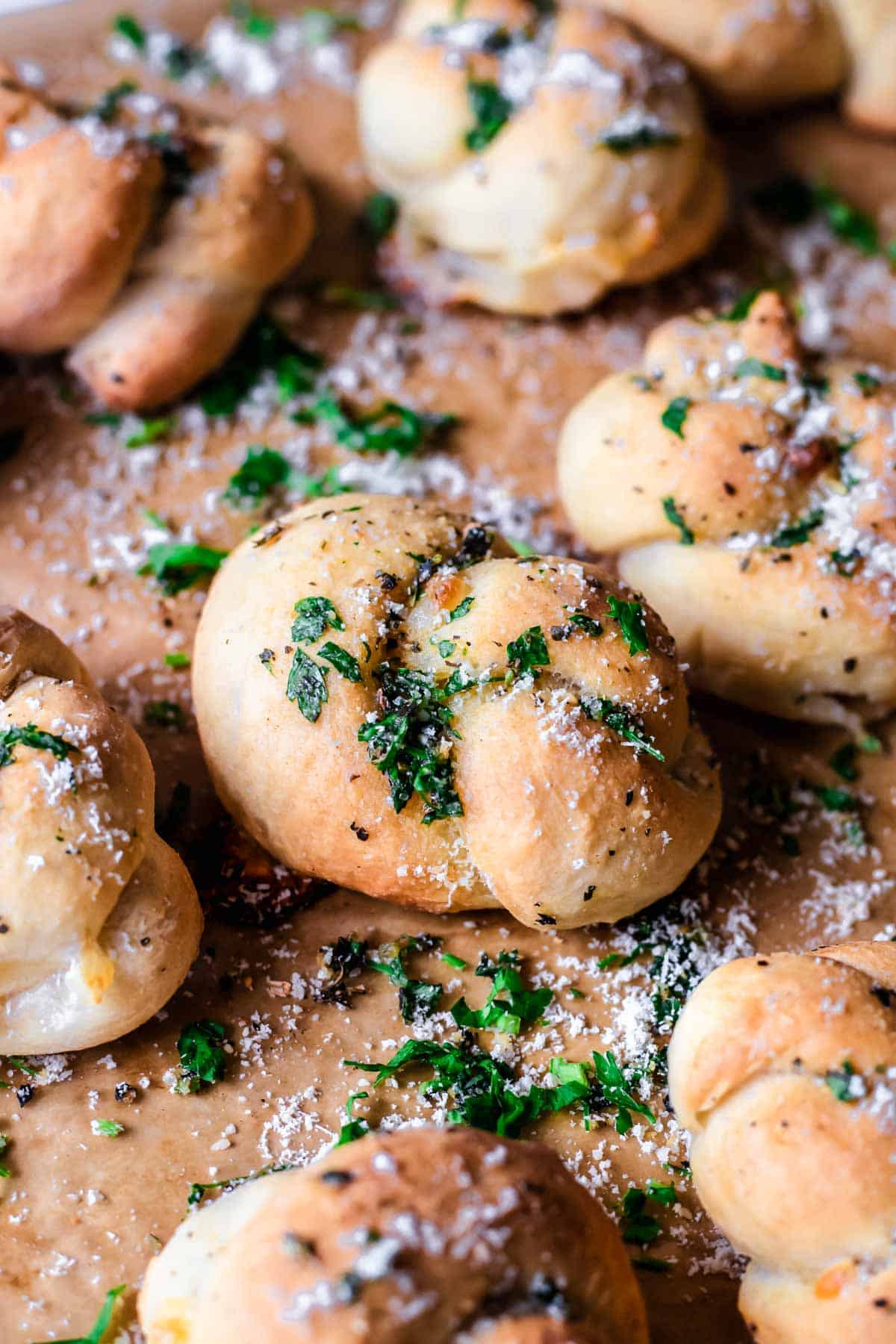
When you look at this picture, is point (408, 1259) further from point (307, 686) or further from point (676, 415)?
point (676, 415)

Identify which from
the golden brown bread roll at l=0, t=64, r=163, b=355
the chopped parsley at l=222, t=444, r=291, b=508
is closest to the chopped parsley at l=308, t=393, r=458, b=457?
the chopped parsley at l=222, t=444, r=291, b=508

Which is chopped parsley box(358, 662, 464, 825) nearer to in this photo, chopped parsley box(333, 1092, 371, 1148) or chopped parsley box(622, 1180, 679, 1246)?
chopped parsley box(333, 1092, 371, 1148)

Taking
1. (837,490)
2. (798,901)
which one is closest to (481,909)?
(798,901)

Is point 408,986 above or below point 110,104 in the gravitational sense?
below

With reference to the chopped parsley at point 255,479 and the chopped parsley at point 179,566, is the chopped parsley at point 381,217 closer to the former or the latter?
the chopped parsley at point 255,479

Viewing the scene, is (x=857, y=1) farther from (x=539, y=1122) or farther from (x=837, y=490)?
(x=539, y=1122)

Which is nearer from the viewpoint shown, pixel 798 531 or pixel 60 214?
pixel 798 531

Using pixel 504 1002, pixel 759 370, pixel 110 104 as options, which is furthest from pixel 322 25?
pixel 504 1002
